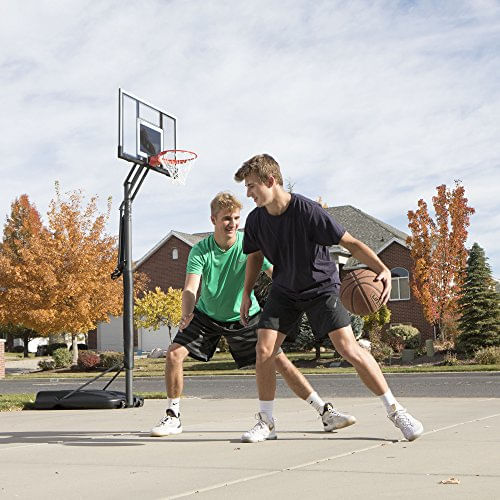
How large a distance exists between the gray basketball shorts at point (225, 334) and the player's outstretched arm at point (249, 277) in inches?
13.8

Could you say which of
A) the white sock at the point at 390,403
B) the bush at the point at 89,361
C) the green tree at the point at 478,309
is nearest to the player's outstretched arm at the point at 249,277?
the white sock at the point at 390,403

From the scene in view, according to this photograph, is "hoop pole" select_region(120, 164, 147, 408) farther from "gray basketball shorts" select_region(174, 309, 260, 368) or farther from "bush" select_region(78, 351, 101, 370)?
"bush" select_region(78, 351, 101, 370)

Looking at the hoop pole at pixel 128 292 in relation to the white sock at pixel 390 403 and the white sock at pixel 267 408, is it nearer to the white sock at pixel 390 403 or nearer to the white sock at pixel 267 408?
the white sock at pixel 267 408

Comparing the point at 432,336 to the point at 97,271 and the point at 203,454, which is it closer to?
the point at 97,271

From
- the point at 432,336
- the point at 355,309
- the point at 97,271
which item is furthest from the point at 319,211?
the point at 432,336

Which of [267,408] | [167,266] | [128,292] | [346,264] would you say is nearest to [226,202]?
[267,408]

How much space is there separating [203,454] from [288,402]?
5.76 metres

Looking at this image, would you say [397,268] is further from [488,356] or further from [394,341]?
[488,356]

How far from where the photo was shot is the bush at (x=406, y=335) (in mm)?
37575

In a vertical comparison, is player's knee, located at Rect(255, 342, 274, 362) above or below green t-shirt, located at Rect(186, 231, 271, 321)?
below

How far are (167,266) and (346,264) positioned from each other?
12.2 m

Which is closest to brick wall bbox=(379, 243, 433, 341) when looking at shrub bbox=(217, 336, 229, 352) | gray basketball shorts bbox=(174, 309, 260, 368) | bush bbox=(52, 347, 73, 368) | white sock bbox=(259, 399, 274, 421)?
shrub bbox=(217, 336, 229, 352)

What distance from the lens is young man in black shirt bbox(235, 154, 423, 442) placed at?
6.30 meters

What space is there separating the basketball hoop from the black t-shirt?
17.5ft
